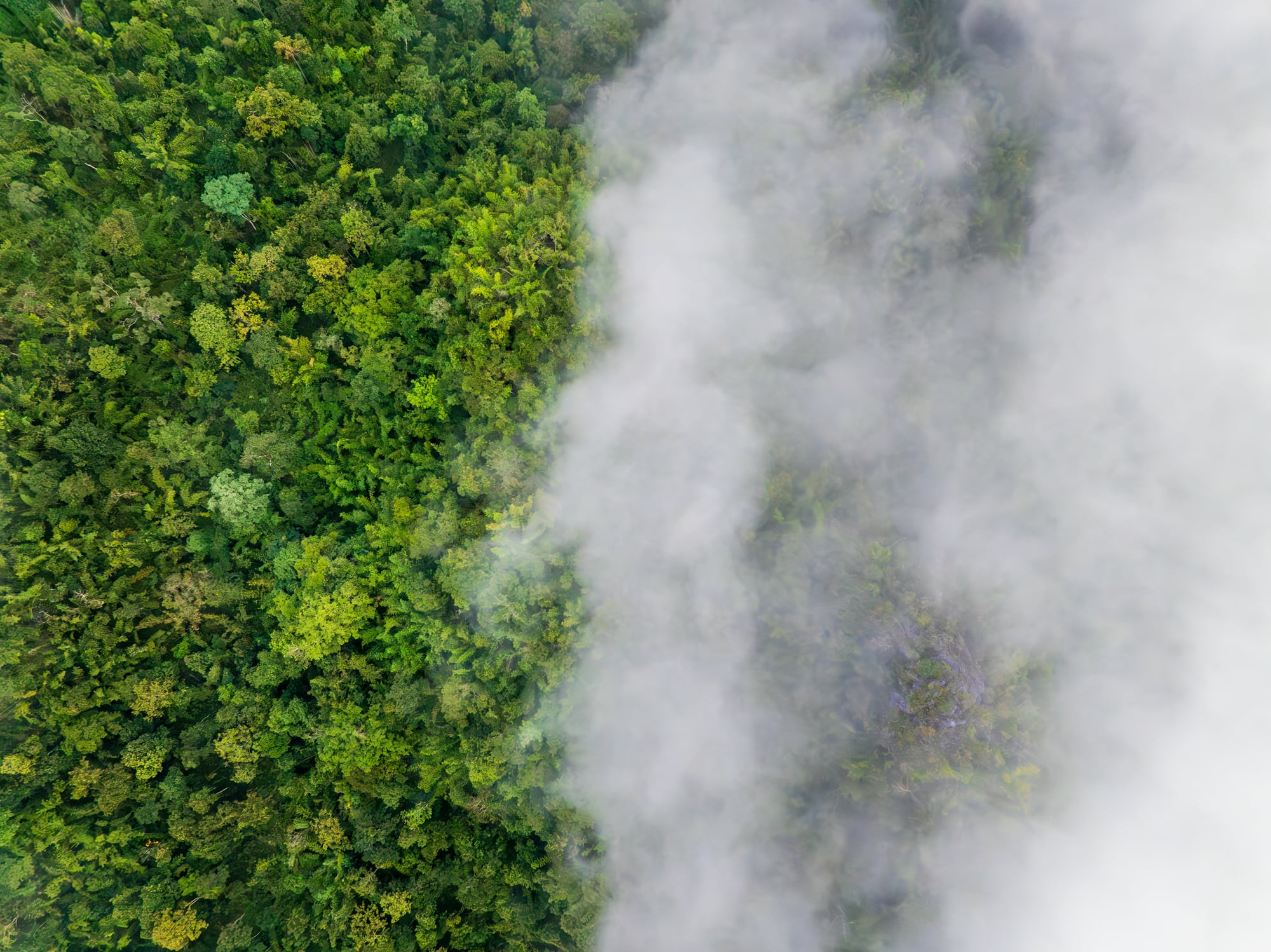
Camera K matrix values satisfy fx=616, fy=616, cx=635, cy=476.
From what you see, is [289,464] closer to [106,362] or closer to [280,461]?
[280,461]

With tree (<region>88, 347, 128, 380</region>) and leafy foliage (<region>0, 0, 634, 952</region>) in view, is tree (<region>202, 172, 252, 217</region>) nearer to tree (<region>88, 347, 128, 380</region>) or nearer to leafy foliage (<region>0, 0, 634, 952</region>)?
leafy foliage (<region>0, 0, 634, 952</region>)

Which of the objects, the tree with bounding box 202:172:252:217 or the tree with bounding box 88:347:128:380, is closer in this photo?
the tree with bounding box 88:347:128:380

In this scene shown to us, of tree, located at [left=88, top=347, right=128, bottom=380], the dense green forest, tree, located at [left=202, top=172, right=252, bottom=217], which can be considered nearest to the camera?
the dense green forest

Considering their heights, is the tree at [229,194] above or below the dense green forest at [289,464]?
above

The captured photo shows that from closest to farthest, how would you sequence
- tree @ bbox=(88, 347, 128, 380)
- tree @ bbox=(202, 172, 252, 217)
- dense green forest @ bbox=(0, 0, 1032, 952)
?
dense green forest @ bbox=(0, 0, 1032, 952), tree @ bbox=(88, 347, 128, 380), tree @ bbox=(202, 172, 252, 217)

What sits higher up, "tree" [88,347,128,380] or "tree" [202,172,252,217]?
"tree" [202,172,252,217]

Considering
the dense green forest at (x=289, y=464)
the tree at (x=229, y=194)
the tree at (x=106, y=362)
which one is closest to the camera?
the dense green forest at (x=289, y=464)

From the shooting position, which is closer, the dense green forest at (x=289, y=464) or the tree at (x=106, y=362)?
the dense green forest at (x=289, y=464)

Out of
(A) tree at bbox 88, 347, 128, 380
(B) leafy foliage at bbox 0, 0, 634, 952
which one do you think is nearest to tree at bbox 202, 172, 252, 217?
(B) leafy foliage at bbox 0, 0, 634, 952

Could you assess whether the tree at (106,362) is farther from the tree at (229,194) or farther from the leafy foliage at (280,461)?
→ the tree at (229,194)

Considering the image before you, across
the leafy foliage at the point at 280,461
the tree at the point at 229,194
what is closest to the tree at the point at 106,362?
the leafy foliage at the point at 280,461
